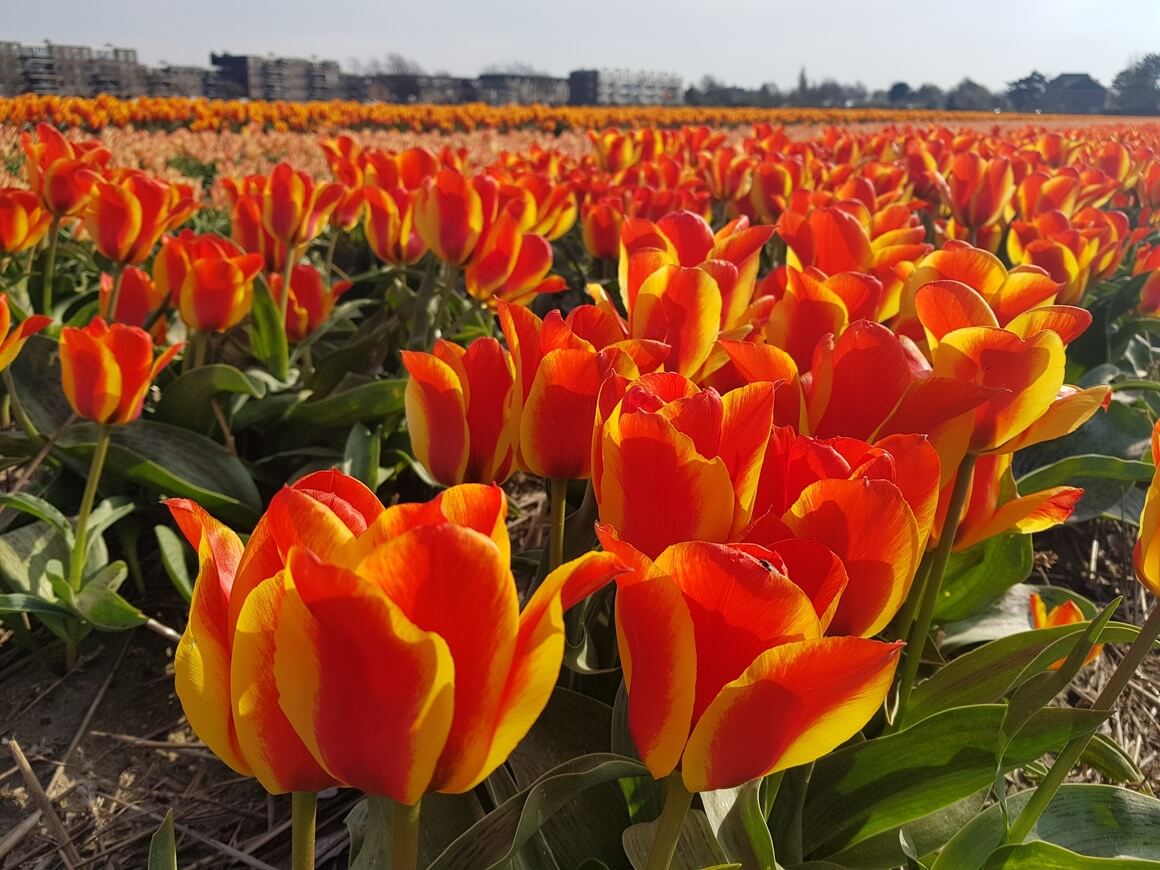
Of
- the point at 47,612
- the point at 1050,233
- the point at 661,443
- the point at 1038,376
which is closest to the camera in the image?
the point at 661,443

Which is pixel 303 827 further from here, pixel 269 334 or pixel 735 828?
pixel 269 334

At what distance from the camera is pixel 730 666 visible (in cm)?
52

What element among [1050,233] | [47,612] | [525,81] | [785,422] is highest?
[525,81]

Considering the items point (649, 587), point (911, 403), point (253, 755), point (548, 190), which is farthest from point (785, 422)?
point (548, 190)

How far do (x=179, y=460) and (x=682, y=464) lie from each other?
158 cm

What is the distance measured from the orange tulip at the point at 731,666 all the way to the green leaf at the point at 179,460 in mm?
1480

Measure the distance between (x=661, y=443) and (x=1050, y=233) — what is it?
70.2 inches

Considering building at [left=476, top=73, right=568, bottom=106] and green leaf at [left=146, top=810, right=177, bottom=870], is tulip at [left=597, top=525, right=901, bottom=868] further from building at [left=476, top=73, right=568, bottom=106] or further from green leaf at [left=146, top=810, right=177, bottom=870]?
building at [left=476, top=73, right=568, bottom=106]

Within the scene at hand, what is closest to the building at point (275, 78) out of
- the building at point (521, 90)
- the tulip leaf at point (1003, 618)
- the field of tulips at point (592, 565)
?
the building at point (521, 90)

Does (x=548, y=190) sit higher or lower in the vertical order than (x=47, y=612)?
higher

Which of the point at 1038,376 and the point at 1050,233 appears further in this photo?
the point at 1050,233

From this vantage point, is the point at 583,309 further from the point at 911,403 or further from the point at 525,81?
the point at 525,81

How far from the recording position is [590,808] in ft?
2.95

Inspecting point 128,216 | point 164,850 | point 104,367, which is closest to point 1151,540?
point 164,850
